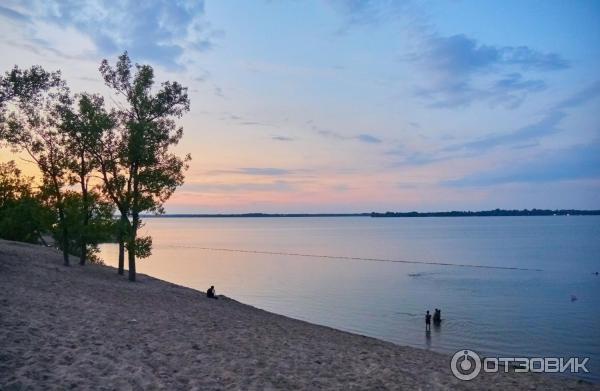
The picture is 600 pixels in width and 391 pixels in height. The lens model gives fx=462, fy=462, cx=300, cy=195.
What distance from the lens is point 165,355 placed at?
13859mm

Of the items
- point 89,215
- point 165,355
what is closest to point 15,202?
point 89,215

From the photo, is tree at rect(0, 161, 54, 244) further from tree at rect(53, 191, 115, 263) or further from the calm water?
the calm water

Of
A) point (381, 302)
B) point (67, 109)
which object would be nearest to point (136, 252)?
point (67, 109)

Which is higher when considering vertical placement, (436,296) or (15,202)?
(15,202)

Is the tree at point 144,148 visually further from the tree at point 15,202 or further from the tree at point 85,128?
the tree at point 15,202

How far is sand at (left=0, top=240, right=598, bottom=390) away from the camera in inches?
441

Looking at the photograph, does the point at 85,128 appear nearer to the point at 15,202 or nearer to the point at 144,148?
the point at 144,148

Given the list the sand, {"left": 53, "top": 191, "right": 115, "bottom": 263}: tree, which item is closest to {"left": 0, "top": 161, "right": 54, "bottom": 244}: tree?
{"left": 53, "top": 191, "right": 115, "bottom": 263}: tree

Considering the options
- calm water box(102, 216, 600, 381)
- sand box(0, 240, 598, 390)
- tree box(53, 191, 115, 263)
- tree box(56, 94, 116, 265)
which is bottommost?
calm water box(102, 216, 600, 381)

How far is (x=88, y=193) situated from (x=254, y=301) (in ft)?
66.4

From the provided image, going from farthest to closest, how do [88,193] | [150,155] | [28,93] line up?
[88,193] → [150,155] → [28,93]

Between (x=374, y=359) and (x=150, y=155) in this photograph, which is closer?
(x=374, y=359)

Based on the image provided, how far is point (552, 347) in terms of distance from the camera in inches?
1169

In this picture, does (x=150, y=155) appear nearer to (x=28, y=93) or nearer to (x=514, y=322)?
(x=28, y=93)
